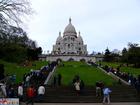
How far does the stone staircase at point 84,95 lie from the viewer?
35672 mm

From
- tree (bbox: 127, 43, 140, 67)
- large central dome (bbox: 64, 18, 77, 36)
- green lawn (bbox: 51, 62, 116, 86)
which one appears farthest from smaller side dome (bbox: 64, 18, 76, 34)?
green lawn (bbox: 51, 62, 116, 86)

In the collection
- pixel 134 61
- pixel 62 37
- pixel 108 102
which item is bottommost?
pixel 108 102

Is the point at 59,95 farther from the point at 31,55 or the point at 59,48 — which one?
the point at 59,48

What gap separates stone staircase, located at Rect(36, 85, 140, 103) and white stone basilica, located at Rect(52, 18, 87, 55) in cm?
14545

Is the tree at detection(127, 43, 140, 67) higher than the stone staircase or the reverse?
higher

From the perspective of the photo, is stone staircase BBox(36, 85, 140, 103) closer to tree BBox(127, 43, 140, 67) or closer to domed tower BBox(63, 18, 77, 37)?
tree BBox(127, 43, 140, 67)

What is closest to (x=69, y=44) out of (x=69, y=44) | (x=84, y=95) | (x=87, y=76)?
(x=69, y=44)

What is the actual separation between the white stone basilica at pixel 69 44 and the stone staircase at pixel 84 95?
5726 inches

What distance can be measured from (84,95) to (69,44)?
487 feet

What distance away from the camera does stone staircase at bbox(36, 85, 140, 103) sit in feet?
117

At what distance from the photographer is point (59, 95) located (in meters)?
37.2

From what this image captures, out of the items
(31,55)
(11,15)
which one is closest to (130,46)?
(31,55)

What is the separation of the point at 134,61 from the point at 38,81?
55116 mm

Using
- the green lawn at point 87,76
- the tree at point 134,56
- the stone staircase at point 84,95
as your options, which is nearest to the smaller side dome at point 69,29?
the tree at point 134,56
